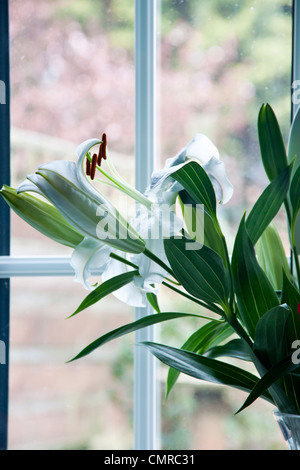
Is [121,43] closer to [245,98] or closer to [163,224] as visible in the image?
[245,98]

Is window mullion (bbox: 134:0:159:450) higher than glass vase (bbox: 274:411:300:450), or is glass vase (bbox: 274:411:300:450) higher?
window mullion (bbox: 134:0:159:450)

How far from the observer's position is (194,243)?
2.03ft

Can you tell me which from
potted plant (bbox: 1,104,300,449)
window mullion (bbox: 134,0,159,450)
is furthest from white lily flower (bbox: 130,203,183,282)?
window mullion (bbox: 134,0,159,450)

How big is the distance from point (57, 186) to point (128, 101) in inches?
23.3

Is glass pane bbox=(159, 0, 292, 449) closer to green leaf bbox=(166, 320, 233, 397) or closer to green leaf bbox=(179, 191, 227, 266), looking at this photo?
green leaf bbox=(166, 320, 233, 397)

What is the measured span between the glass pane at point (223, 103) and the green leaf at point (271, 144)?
1.39 ft

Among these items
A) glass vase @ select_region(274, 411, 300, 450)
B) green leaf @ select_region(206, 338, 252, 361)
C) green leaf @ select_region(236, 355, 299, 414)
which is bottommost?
glass vase @ select_region(274, 411, 300, 450)

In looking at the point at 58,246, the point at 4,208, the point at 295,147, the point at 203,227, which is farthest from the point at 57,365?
the point at 295,147

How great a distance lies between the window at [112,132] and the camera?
1.10 meters

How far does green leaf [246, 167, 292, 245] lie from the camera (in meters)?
0.66

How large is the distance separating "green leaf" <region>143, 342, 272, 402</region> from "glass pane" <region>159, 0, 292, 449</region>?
0.40m

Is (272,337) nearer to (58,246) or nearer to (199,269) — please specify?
(199,269)

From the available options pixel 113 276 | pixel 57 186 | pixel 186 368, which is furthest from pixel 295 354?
pixel 57 186

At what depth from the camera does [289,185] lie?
690 millimetres
